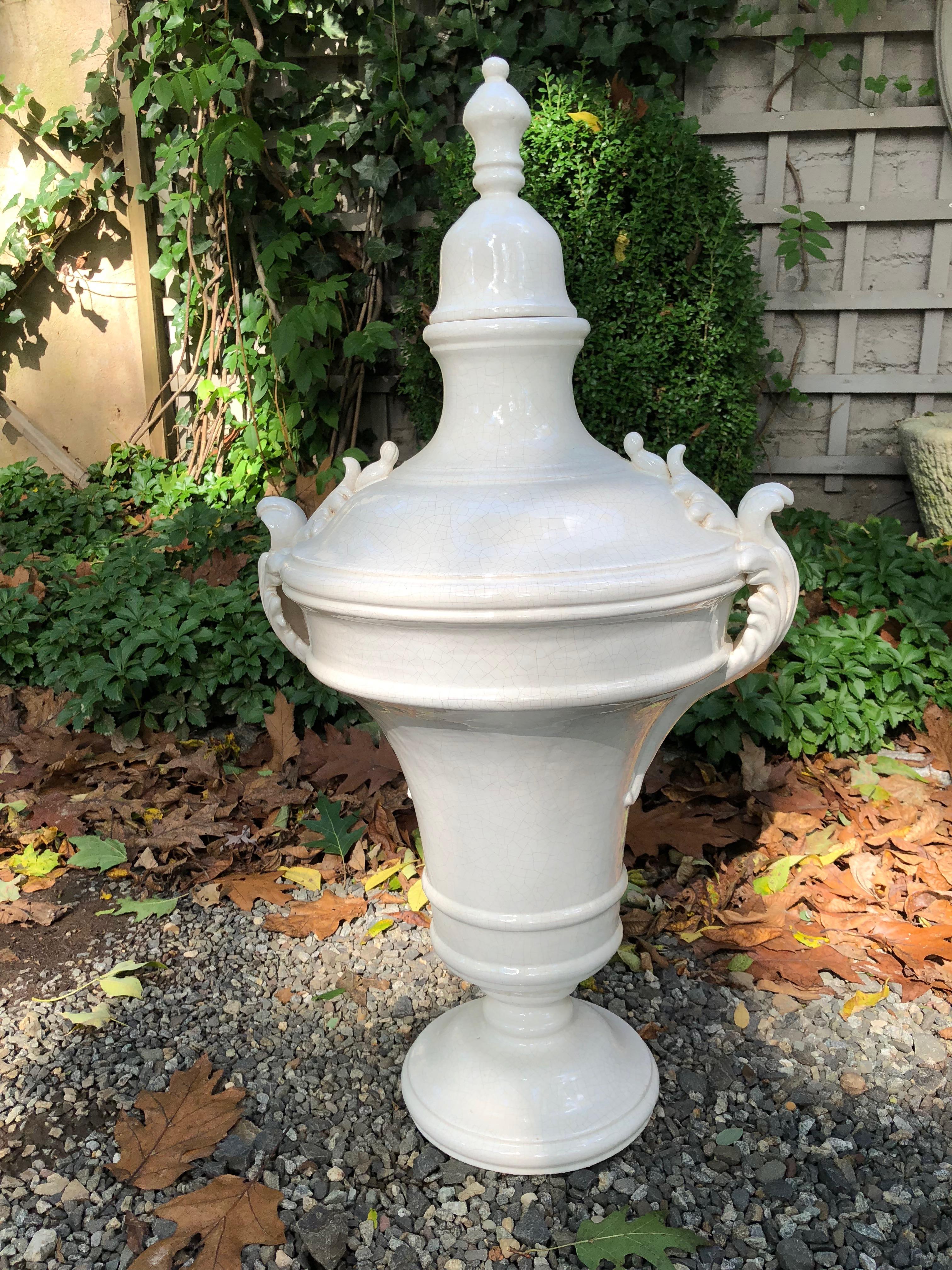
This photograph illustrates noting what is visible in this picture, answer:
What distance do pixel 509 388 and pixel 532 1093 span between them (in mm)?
1080

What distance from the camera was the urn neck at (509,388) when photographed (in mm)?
1232

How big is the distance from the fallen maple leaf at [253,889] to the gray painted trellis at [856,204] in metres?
3.00

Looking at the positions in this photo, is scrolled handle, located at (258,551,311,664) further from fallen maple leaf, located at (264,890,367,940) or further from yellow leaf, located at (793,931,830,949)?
yellow leaf, located at (793,931,830,949)

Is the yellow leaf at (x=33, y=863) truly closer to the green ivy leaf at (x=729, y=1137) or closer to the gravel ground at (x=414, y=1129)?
the gravel ground at (x=414, y=1129)

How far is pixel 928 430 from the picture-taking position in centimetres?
348

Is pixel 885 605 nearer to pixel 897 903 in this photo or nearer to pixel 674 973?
pixel 897 903

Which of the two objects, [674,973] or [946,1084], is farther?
[674,973]

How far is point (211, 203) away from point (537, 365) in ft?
11.5

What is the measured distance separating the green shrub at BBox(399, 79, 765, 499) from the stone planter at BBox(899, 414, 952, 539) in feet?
2.24

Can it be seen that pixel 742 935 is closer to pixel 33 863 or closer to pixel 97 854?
pixel 97 854

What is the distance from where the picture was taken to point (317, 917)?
205cm

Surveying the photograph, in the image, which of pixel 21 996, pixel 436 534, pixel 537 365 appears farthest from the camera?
pixel 21 996

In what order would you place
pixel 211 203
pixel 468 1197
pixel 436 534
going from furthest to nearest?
pixel 211 203 < pixel 468 1197 < pixel 436 534

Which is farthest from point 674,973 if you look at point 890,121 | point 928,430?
point 890,121
